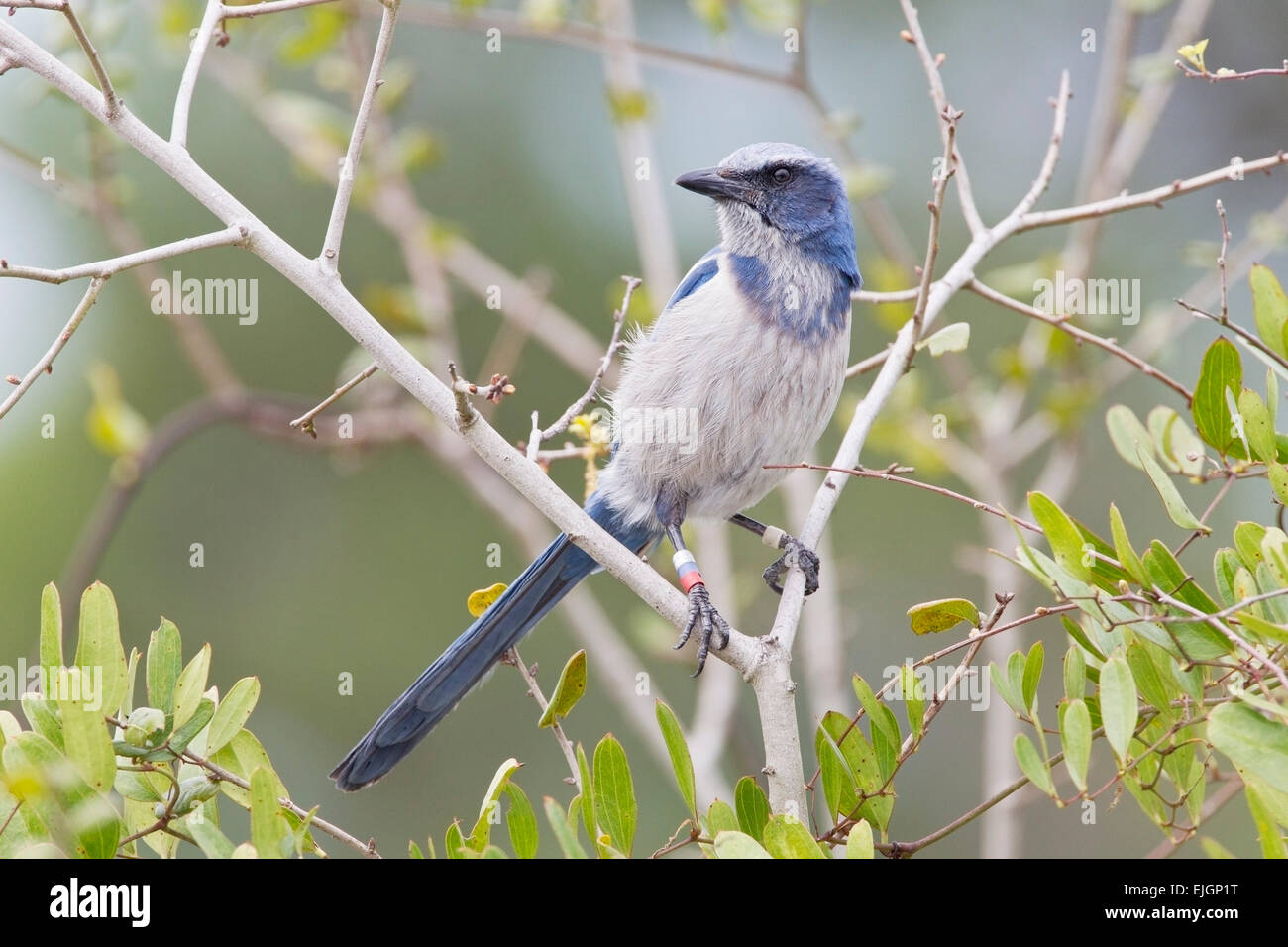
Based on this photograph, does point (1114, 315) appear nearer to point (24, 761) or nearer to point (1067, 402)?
point (1067, 402)

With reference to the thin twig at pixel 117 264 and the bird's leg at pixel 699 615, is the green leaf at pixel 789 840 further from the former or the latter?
the thin twig at pixel 117 264

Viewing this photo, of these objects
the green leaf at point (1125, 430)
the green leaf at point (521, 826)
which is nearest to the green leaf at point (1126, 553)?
the green leaf at point (1125, 430)

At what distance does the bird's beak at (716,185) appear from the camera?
13.7 feet

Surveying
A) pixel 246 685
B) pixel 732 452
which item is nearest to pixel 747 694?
pixel 732 452

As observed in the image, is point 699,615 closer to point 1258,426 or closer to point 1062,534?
point 1062,534

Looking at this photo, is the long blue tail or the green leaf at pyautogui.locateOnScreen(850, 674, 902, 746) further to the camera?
the long blue tail

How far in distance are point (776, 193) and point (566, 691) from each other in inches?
93.7

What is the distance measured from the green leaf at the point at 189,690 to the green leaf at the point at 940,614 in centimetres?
128

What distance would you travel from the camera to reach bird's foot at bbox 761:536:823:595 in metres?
3.18

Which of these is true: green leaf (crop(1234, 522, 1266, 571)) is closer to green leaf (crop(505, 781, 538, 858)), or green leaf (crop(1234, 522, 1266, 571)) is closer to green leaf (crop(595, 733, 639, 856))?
green leaf (crop(595, 733, 639, 856))

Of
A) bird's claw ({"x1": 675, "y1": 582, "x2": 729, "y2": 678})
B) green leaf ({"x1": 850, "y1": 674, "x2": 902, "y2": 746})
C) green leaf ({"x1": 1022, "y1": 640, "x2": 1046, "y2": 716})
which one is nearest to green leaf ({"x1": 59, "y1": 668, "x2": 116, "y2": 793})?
green leaf ({"x1": 850, "y1": 674, "x2": 902, "y2": 746})

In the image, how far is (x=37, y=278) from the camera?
2146 millimetres

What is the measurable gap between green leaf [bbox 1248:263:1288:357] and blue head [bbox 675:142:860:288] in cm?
181

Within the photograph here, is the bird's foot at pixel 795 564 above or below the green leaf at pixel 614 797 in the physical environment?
above
